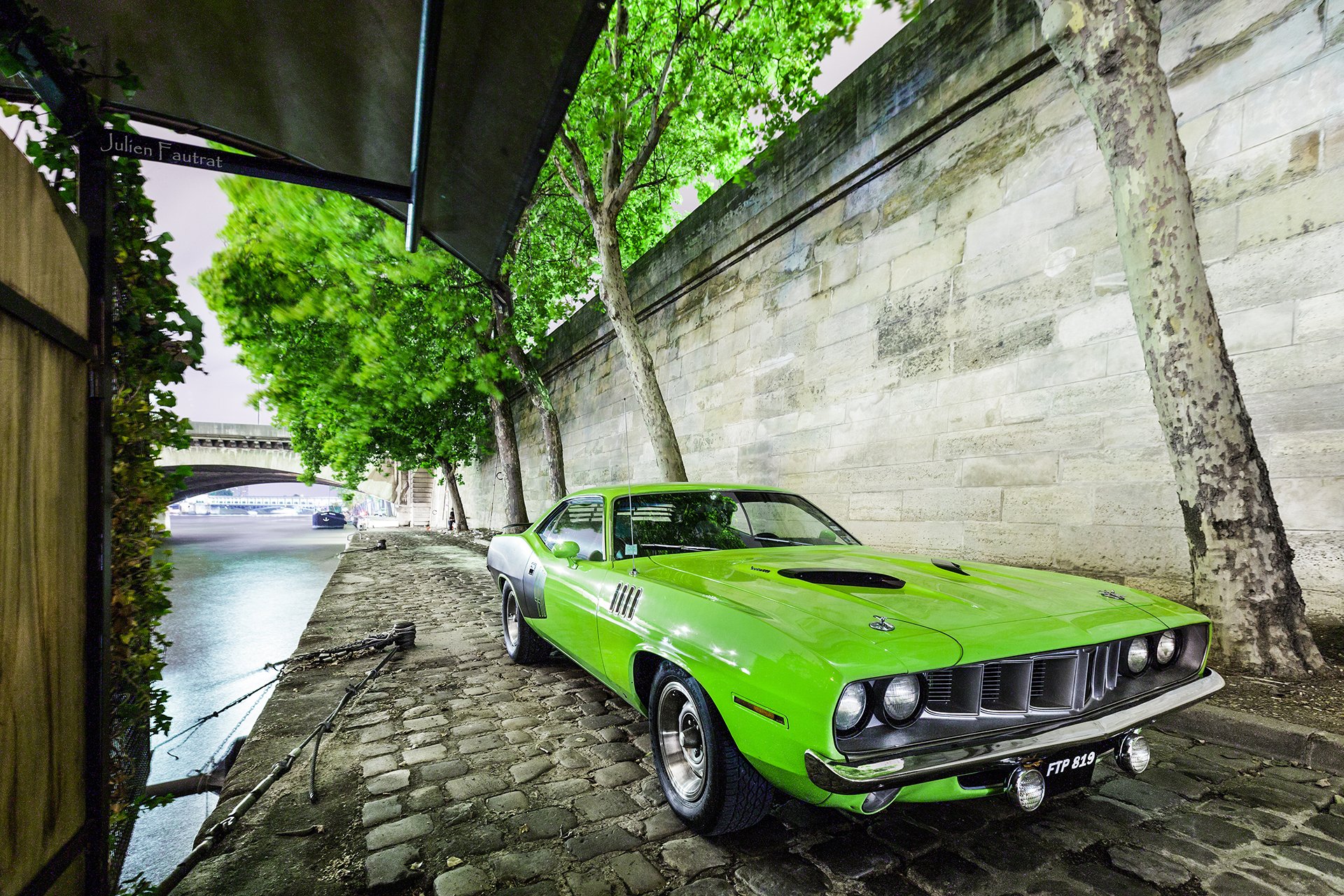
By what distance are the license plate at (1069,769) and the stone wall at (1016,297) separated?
10.1ft

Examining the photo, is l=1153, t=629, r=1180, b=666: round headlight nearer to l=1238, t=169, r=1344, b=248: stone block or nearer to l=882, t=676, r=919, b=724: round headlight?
l=882, t=676, r=919, b=724: round headlight

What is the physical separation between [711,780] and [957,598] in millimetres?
1161

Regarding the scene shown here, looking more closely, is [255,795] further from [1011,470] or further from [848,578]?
[1011,470]

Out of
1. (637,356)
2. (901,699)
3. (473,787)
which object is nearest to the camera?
(901,699)

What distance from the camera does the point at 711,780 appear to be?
7.25ft

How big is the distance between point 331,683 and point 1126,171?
20.2 feet

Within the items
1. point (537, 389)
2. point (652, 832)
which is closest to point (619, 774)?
point (652, 832)

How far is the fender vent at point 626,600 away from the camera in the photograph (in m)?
2.81

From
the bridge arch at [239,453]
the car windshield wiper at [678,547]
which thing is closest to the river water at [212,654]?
the car windshield wiper at [678,547]

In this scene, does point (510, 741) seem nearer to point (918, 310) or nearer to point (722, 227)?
point (918, 310)

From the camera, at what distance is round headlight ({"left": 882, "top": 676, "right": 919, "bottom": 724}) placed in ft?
6.17

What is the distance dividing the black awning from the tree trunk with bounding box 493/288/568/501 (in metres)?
8.99

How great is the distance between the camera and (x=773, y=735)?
6.29 feet

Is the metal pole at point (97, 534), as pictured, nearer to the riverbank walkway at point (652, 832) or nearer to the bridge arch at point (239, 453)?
the riverbank walkway at point (652, 832)
